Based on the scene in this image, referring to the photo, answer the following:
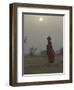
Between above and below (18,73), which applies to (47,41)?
above

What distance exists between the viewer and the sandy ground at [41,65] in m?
1.71

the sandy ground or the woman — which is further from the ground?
the woman

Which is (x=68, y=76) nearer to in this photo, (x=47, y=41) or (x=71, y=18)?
(x=47, y=41)

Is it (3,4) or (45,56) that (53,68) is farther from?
(3,4)

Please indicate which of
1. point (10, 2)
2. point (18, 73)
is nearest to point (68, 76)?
point (18, 73)

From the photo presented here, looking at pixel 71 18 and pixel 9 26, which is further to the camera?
pixel 71 18

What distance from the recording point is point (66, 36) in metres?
1.82

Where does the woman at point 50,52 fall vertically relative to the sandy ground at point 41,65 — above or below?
above

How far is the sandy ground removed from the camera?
171 cm

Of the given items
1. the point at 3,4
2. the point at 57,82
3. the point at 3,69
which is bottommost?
the point at 57,82

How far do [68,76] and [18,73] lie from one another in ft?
1.30

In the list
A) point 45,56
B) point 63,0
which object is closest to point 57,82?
point 45,56

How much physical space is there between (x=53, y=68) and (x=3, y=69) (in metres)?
0.37

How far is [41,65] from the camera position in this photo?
175 cm
